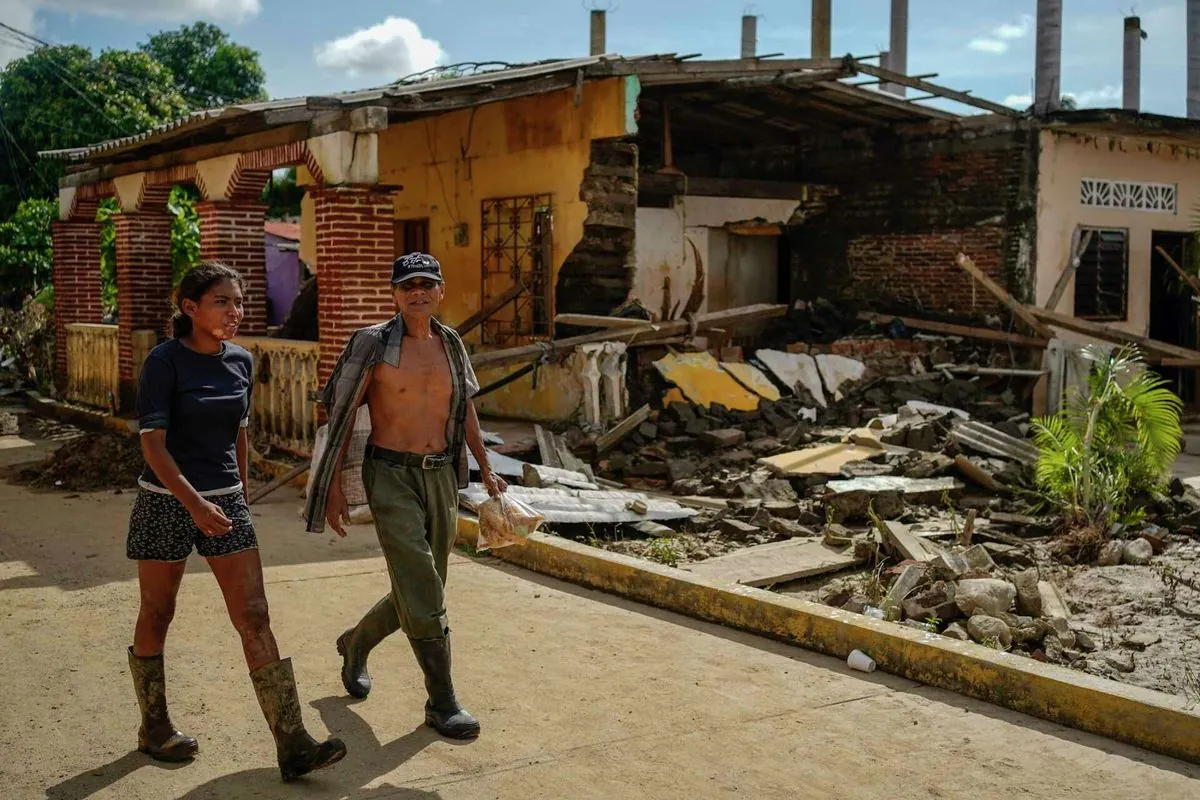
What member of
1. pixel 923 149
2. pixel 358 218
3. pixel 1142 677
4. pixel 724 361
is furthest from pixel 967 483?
pixel 923 149

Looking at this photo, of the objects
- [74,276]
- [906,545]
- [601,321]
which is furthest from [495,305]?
[74,276]

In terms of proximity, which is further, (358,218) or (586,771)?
(358,218)

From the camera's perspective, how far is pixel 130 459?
11.7 metres

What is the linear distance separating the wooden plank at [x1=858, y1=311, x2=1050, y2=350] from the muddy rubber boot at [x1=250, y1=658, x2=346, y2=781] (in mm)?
12783

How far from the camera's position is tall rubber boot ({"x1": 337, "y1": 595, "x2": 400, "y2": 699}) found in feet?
16.8

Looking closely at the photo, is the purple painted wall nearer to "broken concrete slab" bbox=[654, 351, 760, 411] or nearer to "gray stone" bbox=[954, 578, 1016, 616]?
"broken concrete slab" bbox=[654, 351, 760, 411]

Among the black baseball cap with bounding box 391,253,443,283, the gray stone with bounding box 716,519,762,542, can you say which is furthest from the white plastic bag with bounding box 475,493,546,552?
the gray stone with bounding box 716,519,762,542

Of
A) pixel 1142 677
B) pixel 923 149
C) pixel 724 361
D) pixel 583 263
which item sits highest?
pixel 923 149

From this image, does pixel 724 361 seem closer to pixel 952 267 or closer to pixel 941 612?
pixel 952 267

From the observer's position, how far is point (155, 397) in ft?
13.8

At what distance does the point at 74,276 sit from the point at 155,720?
45.9 feet

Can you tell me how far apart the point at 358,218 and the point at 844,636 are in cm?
586

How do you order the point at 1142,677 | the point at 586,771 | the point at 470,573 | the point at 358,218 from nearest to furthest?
the point at 586,771, the point at 1142,677, the point at 470,573, the point at 358,218

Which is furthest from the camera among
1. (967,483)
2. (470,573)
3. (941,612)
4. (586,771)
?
(967,483)
